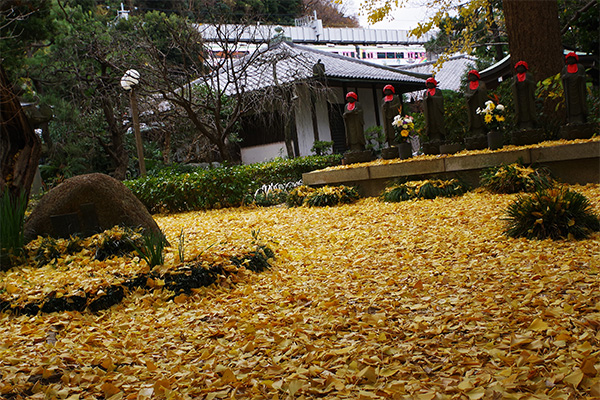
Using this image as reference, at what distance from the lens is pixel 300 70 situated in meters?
13.4

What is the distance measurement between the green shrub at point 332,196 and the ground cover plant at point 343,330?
3.55m

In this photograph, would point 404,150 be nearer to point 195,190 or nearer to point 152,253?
point 195,190

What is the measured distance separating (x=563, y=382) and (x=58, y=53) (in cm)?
1414

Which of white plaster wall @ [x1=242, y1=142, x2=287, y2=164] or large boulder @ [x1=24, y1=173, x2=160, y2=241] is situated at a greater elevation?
white plaster wall @ [x1=242, y1=142, x2=287, y2=164]

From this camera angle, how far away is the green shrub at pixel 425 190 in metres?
7.53

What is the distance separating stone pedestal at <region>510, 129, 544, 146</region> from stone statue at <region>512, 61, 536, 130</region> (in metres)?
0.13

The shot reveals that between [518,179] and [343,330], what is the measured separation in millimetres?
4995

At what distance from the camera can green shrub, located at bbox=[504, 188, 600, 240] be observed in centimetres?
423

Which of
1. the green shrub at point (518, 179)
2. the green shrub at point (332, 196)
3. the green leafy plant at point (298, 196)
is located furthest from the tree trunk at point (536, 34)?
the green leafy plant at point (298, 196)

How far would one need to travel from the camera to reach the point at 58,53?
510 inches

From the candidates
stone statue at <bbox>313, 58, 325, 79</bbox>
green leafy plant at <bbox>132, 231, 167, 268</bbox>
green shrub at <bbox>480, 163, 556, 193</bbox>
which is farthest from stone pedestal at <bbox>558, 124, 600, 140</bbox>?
stone statue at <bbox>313, 58, 325, 79</bbox>

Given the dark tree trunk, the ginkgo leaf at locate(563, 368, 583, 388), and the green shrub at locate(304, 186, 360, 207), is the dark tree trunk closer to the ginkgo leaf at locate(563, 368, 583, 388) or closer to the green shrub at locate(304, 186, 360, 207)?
the green shrub at locate(304, 186, 360, 207)

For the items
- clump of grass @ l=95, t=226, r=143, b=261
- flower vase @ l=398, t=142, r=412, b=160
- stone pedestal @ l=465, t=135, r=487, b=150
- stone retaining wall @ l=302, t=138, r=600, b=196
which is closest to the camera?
clump of grass @ l=95, t=226, r=143, b=261

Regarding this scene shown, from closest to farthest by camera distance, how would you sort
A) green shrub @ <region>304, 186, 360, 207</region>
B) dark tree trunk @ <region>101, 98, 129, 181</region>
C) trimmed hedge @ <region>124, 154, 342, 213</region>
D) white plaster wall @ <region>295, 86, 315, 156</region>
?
green shrub @ <region>304, 186, 360, 207</region> < trimmed hedge @ <region>124, 154, 342, 213</region> < dark tree trunk @ <region>101, 98, 129, 181</region> < white plaster wall @ <region>295, 86, 315, 156</region>
